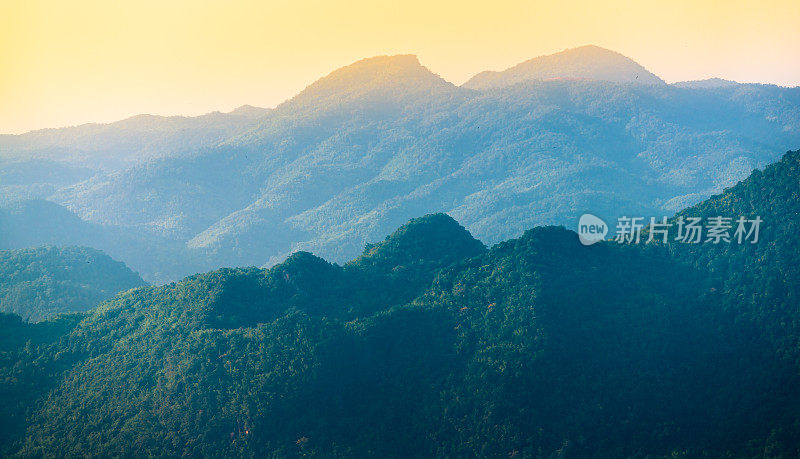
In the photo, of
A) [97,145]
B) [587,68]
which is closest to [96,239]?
[97,145]

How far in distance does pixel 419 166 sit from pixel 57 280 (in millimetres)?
67054

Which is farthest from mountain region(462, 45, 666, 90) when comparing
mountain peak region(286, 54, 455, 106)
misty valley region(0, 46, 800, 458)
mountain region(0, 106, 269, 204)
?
misty valley region(0, 46, 800, 458)

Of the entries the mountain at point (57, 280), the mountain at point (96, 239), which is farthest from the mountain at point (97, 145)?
the mountain at point (57, 280)

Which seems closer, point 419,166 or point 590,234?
point 590,234

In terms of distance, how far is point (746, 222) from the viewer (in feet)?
127

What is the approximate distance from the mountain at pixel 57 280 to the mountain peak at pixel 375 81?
8511 cm

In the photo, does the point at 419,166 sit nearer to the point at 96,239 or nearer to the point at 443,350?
the point at 96,239

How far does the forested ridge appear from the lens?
3103cm

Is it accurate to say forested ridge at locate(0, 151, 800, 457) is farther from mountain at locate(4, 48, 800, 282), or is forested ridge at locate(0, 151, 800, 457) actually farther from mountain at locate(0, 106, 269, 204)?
mountain at locate(0, 106, 269, 204)

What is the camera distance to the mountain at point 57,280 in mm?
62719

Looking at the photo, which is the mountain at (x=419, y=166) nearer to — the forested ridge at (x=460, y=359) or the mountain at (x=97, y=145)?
the mountain at (x=97, y=145)

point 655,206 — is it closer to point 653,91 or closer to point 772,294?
point 653,91

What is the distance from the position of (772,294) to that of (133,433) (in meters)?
30.3

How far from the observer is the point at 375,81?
504 feet
